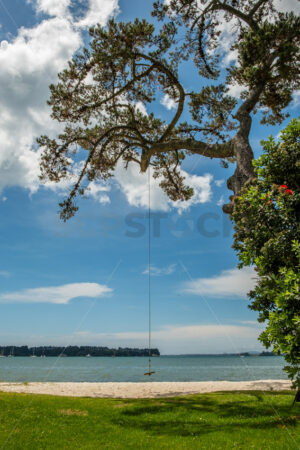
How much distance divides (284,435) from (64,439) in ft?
14.8

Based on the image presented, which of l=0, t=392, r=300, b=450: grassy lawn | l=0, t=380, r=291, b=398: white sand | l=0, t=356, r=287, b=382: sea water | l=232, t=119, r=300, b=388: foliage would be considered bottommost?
l=0, t=356, r=287, b=382: sea water

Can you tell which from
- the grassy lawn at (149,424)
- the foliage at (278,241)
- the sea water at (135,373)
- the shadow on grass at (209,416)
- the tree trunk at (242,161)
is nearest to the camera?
the foliage at (278,241)

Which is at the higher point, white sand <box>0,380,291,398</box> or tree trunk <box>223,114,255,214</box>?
tree trunk <box>223,114,255,214</box>

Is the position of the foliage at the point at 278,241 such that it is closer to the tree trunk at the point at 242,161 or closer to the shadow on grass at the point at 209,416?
the shadow on grass at the point at 209,416

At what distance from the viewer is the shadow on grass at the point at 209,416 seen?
25.1ft

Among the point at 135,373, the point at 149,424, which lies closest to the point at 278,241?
the point at 149,424

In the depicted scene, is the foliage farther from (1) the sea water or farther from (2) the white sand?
(1) the sea water

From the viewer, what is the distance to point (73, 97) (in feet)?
44.3

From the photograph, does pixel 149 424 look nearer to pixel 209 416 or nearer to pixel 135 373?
pixel 209 416

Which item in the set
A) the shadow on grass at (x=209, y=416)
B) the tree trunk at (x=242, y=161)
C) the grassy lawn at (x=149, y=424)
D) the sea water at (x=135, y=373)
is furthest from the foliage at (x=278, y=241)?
the sea water at (x=135, y=373)

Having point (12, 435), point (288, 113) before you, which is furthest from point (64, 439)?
point (288, 113)

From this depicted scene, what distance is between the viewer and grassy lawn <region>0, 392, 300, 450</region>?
6602 mm

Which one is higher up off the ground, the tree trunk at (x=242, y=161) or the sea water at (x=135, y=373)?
the tree trunk at (x=242, y=161)

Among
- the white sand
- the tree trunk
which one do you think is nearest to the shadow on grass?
the white sand
